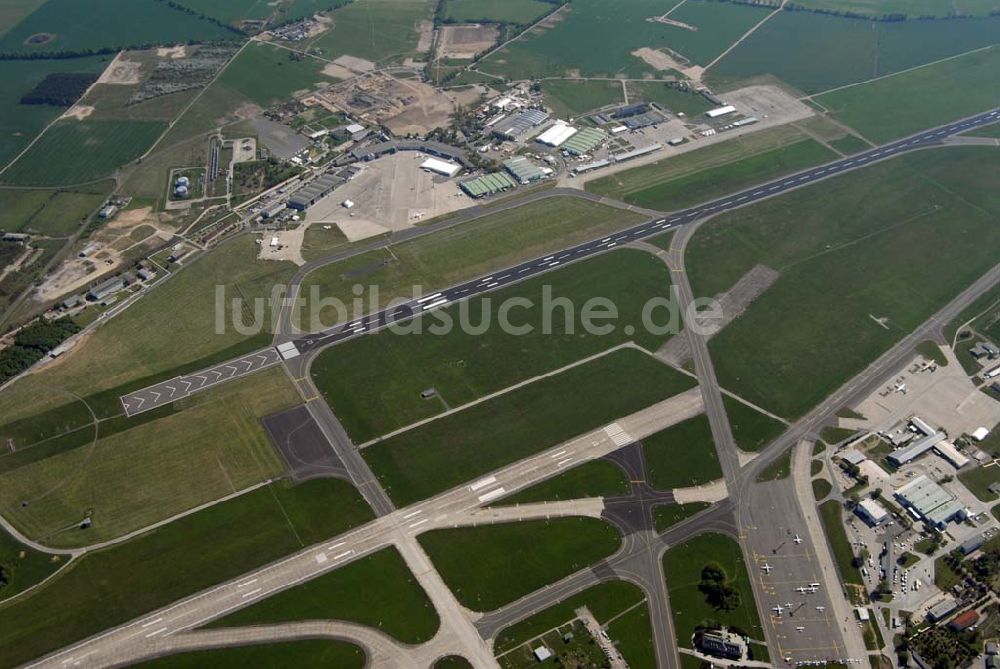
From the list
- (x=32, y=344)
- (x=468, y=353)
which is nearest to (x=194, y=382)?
(x=32, y=344)

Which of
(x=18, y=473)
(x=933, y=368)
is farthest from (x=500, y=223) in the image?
(x=18, y=473)

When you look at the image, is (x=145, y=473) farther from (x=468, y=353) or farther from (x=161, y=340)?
(x=468, y=353)

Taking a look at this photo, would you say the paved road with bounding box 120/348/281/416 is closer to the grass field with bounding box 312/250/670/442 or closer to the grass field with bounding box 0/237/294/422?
the grass field with bounding box 0/237/294/422

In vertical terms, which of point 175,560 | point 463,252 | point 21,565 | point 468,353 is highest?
point 463,252

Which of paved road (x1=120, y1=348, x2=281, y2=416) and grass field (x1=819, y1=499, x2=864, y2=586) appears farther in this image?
paved road (x1=120, y1=348, x2=281, y2=416)

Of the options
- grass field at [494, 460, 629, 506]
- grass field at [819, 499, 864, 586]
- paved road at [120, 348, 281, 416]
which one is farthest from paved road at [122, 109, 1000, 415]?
grass field at [819, 499, 864, 586]

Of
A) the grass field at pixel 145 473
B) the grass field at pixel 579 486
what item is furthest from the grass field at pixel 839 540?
the grass field at pixel 145 473
